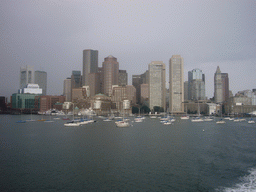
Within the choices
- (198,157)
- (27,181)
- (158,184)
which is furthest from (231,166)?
(27,181)

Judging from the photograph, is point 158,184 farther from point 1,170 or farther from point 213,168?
point 1,170

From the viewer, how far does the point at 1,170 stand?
36.5 m

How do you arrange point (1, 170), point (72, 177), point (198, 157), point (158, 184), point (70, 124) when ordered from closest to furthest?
point (158, 184)
point (72, 177)
point (1, 170)
point (198, 157)
point (70, 124)

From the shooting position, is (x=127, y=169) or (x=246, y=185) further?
(x=127, y=169)

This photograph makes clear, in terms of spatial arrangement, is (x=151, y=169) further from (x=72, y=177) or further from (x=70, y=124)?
(x=70, y=124)

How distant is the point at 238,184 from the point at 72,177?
→ 22.6m

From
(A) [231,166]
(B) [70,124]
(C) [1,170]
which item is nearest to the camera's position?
(C) [1,170]

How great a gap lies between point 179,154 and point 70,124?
85637 millimetres

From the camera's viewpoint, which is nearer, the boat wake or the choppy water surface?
the boat wake

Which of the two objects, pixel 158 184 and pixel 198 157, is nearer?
pixel 158 184

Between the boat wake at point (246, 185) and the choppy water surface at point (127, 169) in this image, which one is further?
the choppy water surface at point (127, 169)

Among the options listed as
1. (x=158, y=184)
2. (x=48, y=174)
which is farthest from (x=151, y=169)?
(x=48, y=174)

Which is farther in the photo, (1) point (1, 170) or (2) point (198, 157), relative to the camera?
(2) point (198, 157)

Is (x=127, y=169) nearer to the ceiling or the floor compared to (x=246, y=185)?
nearer to the ceiling
